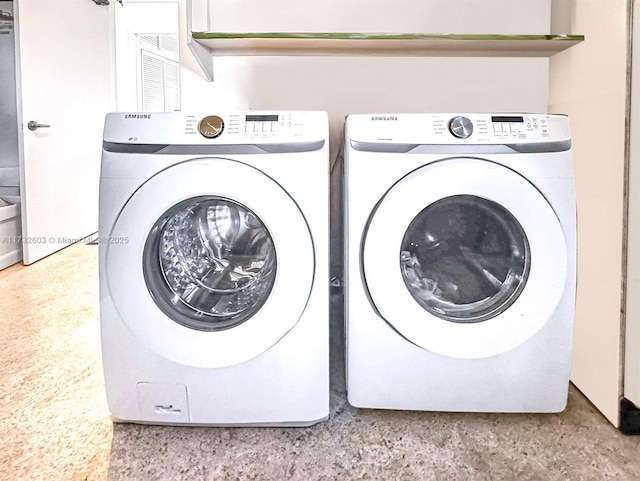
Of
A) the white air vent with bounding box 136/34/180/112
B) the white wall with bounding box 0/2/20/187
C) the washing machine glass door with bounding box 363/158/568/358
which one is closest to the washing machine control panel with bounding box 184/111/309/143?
the washing machine glass door with bounding box 363/158/568/358

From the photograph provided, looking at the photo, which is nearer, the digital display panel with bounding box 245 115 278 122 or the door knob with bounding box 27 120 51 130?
the digital display panel with bounding box 245 115 278 122

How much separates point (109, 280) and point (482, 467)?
3.12 ft

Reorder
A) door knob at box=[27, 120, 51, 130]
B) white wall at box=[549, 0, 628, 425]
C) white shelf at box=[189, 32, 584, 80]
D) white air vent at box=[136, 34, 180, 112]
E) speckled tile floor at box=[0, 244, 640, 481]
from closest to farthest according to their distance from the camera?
speckled tile floor at box=[0, 244, 640, 481]
white wall at box=[549, 0, 628, 425]
white shelf at box=[189, 32, 584, 80]
door knob at box=[27, 120, 51, 130]
white air vent at box=[136, 34, 180, 112]

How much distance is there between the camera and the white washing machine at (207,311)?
1.03 metres

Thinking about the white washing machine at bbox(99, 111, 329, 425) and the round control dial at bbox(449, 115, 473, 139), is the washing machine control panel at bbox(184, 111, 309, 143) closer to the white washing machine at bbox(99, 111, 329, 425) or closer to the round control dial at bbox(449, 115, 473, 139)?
the white washing machine at bbox(99, 111, 329, 425)

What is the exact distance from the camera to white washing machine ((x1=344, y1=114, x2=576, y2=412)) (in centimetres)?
106

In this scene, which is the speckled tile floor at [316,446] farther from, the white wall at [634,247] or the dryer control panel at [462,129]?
the dryer control panel at [462,129]

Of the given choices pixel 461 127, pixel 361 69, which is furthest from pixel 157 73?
pixel 461 127

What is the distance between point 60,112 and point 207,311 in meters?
2.66

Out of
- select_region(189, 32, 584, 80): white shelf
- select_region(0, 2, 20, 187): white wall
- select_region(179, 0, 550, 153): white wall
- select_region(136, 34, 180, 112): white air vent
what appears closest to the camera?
select_region(189, 32, 584, 80): white shelf

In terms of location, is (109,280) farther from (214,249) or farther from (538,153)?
(538,153)

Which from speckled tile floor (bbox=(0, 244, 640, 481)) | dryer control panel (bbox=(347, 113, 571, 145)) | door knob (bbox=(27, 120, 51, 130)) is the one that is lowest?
speckled tile floor (bbox=(0, 244, 640, 481))

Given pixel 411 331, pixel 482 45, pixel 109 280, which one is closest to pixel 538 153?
pixel 411 331

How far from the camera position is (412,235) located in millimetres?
1156
